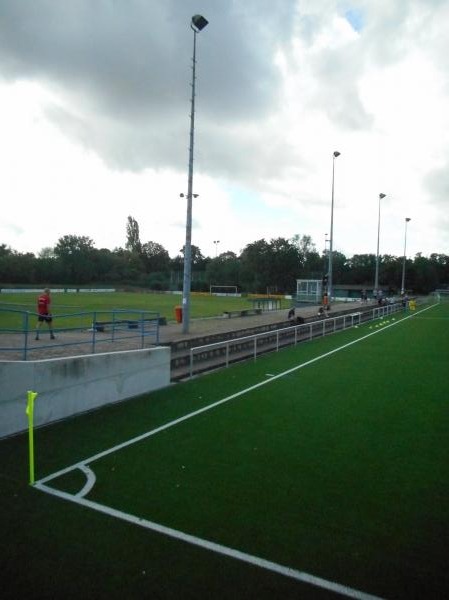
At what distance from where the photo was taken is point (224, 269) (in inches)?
4102

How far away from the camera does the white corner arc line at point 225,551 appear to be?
4.05 meters

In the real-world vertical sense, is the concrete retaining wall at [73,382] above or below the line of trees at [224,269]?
below

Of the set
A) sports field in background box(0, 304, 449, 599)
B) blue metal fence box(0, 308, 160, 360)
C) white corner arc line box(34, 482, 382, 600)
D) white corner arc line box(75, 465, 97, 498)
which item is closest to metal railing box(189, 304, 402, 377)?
blue metal fence box(0, 308, 160, 360)

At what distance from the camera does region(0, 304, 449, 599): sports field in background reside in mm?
4180

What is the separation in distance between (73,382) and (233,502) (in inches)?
193

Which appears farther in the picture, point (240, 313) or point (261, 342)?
point (240, 313)

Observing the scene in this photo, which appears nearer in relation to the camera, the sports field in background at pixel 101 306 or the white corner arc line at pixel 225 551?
the white corner arc line at pixel 225 551

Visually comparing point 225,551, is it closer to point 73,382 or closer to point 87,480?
point 87,480

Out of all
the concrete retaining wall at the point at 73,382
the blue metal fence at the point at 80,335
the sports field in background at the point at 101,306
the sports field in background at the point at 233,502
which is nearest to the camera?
the sports field in background at the point at 233,502

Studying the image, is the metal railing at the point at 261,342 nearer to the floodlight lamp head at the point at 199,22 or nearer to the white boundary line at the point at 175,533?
the white boundary line at the point at 175,533

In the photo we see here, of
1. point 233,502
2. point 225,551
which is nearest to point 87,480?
point 233,502

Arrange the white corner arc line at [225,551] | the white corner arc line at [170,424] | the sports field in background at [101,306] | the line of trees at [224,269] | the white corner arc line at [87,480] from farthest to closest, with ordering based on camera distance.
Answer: the line of trees at [224,269] → the sports field in background at [101,306] → the white corner arc line at [170,424] → the white corner arc line at [87,480] → the white corner arc line at [225,551]

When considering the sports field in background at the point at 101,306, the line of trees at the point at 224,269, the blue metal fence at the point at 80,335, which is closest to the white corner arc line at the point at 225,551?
the blue metal fence at the point at 80,335

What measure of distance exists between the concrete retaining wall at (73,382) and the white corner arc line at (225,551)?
2.66 meters
